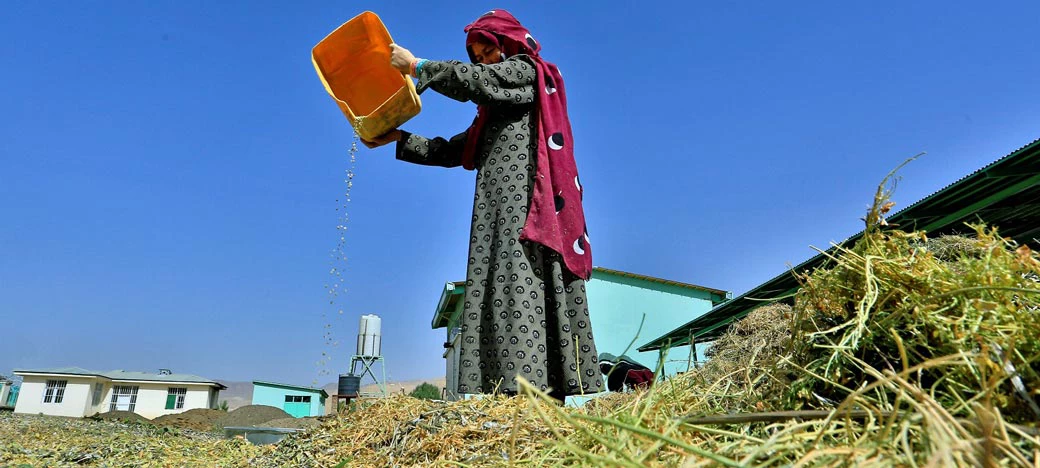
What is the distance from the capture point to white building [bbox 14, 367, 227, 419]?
29.8 metres

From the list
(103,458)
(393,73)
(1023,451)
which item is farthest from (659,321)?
(1023,451)

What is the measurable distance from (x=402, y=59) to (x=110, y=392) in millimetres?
38134

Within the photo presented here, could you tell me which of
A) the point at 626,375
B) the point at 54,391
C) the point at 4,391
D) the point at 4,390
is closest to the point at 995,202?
the point at 626,375

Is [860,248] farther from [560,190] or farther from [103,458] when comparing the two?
[103,458]

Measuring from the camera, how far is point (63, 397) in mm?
30141

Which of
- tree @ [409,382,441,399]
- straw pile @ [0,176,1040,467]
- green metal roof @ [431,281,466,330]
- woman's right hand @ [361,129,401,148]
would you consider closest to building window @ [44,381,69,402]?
tree @ [409,382,441,399]

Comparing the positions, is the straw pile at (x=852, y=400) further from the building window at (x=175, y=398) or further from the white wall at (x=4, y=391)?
the white wall at (x=4, y=391)

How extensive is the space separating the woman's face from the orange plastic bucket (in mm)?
427

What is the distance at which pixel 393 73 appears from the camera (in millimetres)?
3539

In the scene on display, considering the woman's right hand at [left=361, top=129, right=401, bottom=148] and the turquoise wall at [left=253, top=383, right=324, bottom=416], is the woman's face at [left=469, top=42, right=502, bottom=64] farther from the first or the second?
the turquoise wall at [left=253, top=383, right=324, bottom=416]

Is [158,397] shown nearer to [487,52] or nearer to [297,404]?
[297,404]

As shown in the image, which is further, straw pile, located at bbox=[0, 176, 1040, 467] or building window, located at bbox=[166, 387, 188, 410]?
building window, located at bbox=[166, 387, 188, 410]

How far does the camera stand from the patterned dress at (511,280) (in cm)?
245

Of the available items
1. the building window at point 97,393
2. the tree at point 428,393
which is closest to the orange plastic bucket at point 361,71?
the tree at point 428,393
